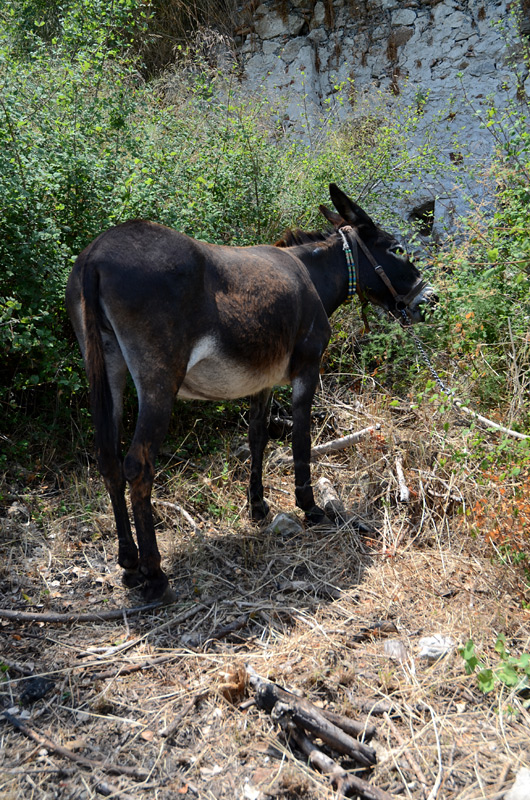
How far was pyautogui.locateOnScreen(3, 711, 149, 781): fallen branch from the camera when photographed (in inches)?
84.9

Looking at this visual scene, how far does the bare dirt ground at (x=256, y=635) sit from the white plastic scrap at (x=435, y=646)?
20 millimetres

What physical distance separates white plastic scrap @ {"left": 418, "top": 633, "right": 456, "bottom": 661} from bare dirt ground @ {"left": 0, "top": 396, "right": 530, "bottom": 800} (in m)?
0.02

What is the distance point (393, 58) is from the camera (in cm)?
866

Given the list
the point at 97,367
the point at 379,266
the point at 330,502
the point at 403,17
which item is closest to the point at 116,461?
the point at 97,367

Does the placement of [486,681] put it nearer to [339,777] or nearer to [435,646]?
[435,646]

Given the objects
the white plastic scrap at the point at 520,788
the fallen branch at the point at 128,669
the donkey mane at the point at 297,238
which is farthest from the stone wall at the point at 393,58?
the white plastic scrap at the point at 520,788

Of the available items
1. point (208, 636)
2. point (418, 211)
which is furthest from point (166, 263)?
point (418, 211)

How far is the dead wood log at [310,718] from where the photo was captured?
7.14ft

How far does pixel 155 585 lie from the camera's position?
3188mm

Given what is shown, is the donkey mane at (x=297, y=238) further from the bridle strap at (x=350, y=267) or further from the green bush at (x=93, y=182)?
the green bush at (x=93, y=182)

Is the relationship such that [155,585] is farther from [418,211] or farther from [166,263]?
[418,211]

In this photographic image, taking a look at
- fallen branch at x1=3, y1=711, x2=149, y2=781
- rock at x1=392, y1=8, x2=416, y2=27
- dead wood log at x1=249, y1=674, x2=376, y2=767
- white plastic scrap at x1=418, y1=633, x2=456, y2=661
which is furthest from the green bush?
rock at x1=392, y1=8, x2=416, y2=27

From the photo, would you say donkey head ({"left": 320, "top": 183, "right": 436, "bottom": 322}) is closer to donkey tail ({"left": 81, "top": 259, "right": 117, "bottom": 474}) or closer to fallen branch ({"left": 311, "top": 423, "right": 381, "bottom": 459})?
fallen branch ({"left": 311, "top": 423, "right": 381, "bottom": 459})

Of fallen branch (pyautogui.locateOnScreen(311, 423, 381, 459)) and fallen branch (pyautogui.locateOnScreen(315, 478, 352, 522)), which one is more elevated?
fallen branch (pyautogui.locateOnScreen(311, 423, 381, 459))
